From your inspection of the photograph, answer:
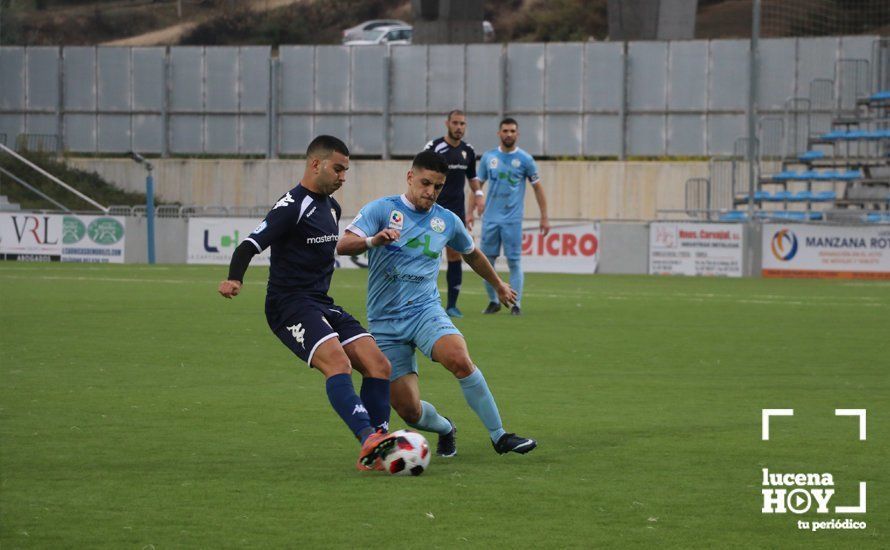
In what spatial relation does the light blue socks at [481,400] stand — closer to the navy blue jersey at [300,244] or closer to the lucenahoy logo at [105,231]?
the navy blue jersey at [300,244]

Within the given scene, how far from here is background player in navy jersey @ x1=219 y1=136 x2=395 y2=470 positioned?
8.24 m

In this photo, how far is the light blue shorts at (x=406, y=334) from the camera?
340 inches

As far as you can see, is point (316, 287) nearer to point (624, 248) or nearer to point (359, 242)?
point (359, 242)

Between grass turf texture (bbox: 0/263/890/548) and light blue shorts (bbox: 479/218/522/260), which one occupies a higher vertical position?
light blue shorts (bbox: 479/218/522/260)

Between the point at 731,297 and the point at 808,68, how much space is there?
1817cm

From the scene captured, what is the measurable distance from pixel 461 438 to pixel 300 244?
170cm

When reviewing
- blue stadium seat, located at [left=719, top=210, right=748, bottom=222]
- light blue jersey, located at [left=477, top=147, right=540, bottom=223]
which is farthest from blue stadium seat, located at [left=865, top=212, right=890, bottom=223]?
light blue jersey, located at [left=477, top=147, right=540, bottom=223]

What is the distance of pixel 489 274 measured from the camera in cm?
923

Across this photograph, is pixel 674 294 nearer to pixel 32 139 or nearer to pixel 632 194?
pixel 632 194

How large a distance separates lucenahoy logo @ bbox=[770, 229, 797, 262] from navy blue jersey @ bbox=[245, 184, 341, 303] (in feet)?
77.0

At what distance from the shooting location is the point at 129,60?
46.0 meters

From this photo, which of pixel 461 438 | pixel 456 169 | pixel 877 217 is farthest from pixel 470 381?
pixel 877 217

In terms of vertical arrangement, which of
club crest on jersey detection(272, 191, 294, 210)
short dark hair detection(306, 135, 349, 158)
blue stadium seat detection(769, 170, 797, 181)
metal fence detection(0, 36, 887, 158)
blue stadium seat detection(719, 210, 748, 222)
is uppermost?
metal fence detection(0, 36, 887, 158)

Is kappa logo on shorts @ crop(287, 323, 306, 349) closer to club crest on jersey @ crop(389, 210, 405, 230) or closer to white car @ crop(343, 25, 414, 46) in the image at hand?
club crest on jersey @ crop(389, 210, 405, 230)
